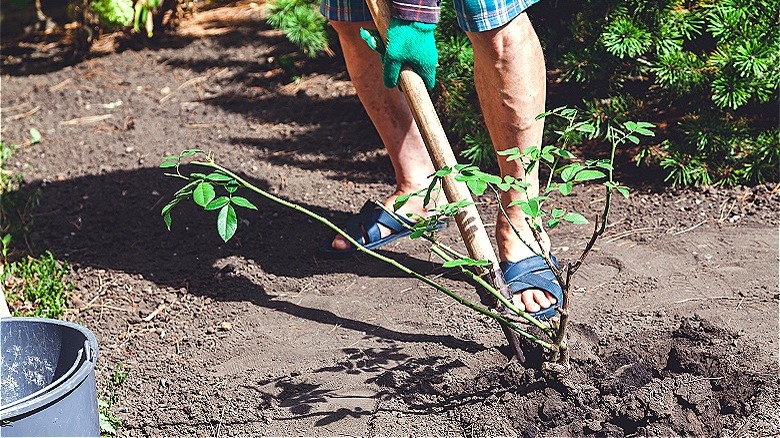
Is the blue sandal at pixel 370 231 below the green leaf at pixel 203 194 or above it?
below

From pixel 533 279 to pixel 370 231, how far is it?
705mm

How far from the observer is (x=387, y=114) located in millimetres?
3012

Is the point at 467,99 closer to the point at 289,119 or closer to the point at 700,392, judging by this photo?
the point at 289,119

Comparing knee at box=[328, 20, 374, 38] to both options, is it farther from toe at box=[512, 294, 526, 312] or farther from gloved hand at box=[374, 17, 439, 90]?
toe at box=[512, 294, 526, 312]

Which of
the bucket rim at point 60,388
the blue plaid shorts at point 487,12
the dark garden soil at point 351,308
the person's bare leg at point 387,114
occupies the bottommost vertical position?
the dark garden soil at point 351,308

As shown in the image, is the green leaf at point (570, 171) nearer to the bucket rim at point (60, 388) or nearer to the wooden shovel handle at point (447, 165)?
the wooden shovel handle at point (447, 165)

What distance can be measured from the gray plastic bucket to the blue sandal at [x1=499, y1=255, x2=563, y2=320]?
3.97 feet

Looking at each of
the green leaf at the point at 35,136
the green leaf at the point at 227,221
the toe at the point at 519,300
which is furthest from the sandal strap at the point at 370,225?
the green leaf at the point at 35,136

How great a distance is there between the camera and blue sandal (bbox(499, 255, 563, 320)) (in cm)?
255

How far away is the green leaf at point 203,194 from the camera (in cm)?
181

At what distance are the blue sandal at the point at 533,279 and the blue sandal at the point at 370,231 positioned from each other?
0.50 metres

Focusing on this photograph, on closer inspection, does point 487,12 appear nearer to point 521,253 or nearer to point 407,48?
point 407,48

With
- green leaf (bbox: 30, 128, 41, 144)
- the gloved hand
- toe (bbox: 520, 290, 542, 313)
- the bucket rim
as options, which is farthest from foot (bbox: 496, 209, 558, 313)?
green leaf (bbox: 30, 128, 41, 144)

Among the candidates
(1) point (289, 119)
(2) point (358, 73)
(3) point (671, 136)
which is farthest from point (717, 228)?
(1) point (289, 119)
